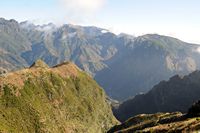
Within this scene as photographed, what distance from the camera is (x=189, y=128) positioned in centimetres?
8562

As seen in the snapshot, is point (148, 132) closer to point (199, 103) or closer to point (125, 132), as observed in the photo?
point (199, 103)

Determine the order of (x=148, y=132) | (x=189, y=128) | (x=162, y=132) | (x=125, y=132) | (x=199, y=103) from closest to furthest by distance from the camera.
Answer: (x=189, y=128) → (x=162, y=132) → (x=148, y=132) → (x=199, y=103) → (x=125, y=132)

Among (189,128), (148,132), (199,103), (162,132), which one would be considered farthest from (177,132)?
(199,103)

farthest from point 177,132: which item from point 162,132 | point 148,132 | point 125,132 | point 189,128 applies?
point 125,132

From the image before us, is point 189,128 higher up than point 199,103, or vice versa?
point 189,128

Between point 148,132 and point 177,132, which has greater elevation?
point 177,132

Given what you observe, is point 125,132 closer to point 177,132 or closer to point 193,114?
point 193,114

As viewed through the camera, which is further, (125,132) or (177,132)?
(125,132)

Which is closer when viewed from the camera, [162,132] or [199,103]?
[162,132]

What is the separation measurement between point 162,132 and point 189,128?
732 inches

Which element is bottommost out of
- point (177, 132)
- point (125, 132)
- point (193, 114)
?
point (125, 132)

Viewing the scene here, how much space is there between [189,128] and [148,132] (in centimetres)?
2893

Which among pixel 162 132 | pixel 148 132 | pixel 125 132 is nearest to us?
pixel 162 132

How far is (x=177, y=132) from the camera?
89938mm
